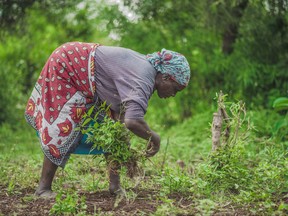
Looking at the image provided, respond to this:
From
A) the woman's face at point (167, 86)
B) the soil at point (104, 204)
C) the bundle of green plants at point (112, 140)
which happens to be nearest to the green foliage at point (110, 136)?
the bundle of green plants at point (112, 140)

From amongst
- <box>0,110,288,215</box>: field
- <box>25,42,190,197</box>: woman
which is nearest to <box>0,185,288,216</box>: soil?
<box>0,110,288,215</box>: field

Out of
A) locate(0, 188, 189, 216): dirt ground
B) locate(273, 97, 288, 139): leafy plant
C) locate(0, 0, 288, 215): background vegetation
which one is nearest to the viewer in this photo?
locate(0, 188, 189, 216): dirt ground

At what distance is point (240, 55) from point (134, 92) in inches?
182

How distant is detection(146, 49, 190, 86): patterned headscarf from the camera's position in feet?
13.9

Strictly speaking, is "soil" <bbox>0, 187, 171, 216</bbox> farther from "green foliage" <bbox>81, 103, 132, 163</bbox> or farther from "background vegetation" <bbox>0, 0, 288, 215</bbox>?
"background vegetation" <bbox>0, 0, 288, 215</bbox>

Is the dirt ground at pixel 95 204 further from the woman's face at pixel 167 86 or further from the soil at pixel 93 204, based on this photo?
the woman's face at pixel 167 86

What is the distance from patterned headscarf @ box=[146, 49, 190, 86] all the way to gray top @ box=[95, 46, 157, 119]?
0.07 m

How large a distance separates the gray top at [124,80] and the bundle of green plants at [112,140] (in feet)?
0.40

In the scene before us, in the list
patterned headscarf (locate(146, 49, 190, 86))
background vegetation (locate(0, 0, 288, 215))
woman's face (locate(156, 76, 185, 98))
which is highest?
patterned headscarf (locate(146, 49, 190, 86))

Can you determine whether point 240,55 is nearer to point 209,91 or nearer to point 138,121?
point 209,91

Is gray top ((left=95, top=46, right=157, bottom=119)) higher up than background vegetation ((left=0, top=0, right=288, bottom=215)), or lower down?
higher up

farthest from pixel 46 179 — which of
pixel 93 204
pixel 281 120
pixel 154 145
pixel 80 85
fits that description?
pixel 281 120

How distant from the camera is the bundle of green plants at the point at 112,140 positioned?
157 inches

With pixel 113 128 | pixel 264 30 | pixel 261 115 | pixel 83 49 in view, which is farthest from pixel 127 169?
pixel 264 30
